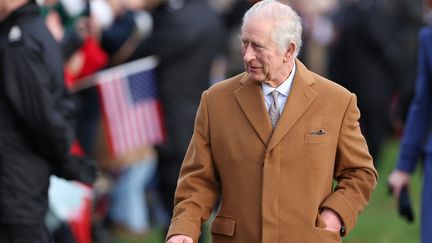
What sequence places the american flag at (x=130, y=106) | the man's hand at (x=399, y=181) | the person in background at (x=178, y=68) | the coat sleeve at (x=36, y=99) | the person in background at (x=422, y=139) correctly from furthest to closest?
the american flag at (x=130, y=106)
the person in background at (x=178, y=68)
the man's hand at (x=399, y=181)
the person in background at (x=422, y=139)
the coat sleeve at (x=36, y=99)

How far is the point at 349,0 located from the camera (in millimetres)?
15156

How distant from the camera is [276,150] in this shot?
200 inches

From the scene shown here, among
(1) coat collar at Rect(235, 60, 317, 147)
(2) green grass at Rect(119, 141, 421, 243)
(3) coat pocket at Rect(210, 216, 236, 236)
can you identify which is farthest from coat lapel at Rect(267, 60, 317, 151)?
(2) green grass at Rect(119, 141, 421, 243)

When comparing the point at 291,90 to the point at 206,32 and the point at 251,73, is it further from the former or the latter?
the point at 206,32

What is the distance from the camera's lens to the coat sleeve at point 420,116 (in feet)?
22.0

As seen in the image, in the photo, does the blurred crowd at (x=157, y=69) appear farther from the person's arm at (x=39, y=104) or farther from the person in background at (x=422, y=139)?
the person's arm at (x=39, y=104)

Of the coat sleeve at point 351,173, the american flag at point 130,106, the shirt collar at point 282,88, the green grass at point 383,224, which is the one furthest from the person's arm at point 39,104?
the green grass at point 383,224

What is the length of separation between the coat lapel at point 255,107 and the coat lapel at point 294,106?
0.16 ft

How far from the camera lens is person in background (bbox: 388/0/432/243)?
6656 millimetres

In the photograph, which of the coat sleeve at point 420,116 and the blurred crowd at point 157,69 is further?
the blurred crowd at point 157,69

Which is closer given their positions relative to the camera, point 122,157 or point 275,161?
point 275,161

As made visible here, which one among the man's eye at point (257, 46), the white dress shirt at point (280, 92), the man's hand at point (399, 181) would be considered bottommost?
the man's hand at point (399, 181)

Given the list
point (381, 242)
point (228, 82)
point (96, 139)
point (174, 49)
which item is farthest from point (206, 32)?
point (228, 82)

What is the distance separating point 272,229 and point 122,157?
5.78m
